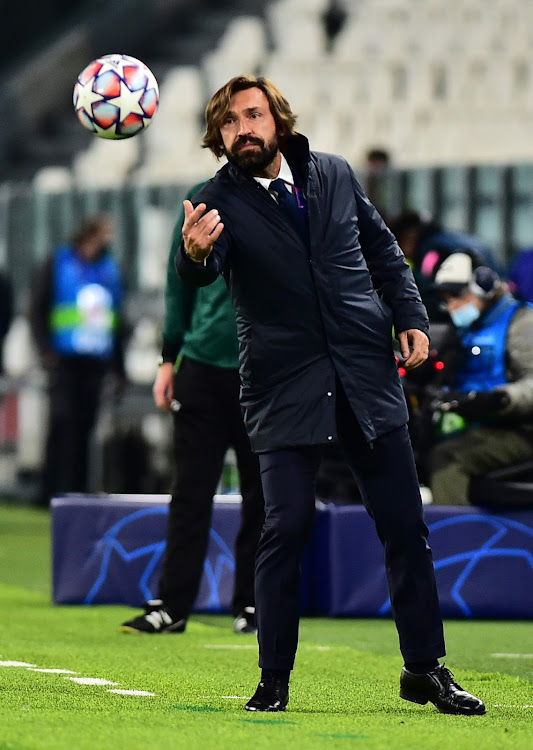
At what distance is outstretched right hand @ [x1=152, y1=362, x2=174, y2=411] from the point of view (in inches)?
290

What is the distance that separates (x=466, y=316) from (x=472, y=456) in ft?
2.04

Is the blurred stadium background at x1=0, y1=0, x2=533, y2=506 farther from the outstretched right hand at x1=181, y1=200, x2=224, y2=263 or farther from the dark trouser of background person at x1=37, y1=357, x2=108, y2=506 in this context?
the outstretched right hand at x1=181, y1=200, x2=224, y2=263

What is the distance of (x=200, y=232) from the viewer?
4.93 metres

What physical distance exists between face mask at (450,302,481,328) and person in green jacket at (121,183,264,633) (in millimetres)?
1318

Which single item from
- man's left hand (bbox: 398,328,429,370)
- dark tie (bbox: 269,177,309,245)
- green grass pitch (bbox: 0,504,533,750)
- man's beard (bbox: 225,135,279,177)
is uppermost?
man's beard (bbox: 225,135,279,177)

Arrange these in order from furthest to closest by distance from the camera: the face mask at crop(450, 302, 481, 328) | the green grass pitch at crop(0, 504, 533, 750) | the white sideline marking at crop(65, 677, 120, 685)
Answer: the face mask at crop(450, 302, 481, 328) < the white sideline marking at crop(65, 677, 120, 685) < the green grass pitch at crop(0, 504, 533, 750)

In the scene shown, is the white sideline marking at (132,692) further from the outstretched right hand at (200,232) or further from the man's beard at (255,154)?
the man's beard at (255,154)

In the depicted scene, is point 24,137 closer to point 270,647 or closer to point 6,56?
point 6,56

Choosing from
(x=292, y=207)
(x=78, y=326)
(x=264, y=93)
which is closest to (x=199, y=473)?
(x=292, y=207)

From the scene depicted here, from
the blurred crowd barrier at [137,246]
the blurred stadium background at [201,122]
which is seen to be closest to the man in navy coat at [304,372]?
the blurred crowd barrier at [137,246]

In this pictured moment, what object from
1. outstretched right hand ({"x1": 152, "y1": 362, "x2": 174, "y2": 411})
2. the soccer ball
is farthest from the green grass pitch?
the soccer ball

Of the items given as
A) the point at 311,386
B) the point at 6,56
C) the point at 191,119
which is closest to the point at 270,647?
the point at 311,386

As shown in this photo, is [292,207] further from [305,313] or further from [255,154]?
[305,313]

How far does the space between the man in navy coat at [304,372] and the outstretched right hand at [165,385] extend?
2175 millimetres
